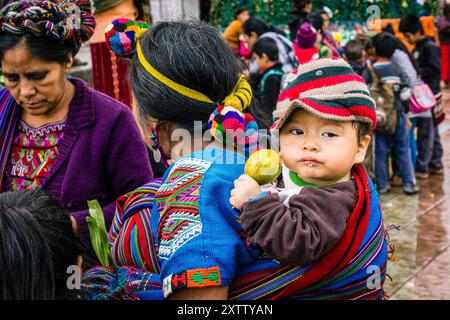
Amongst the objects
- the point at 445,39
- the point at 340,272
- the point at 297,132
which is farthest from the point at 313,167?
the point at 445,39

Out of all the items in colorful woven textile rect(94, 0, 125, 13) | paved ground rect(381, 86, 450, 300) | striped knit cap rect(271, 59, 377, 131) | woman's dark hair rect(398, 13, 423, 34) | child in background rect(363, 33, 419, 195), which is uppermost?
colorful woven textile rect(94, 0, 125, 13)

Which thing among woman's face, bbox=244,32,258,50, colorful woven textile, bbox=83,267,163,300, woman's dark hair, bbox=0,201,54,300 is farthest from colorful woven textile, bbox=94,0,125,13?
woman's dark hair, bbox=0,201,54,300

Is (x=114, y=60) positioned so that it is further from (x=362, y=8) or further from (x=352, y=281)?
(x=362, y=8)

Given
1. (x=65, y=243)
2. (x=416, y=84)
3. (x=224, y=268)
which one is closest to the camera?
(x=224, y=268)

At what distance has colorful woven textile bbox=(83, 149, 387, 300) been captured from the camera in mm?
1630

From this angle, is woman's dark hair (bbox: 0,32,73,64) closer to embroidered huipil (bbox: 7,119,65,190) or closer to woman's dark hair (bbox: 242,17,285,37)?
embroidered huipil (bbox: 7,119,65,190)

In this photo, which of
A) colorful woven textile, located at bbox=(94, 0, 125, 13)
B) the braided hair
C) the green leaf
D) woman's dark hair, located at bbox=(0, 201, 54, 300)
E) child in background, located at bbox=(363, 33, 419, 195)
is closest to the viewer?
woman's dark hair, located at bbox=(0, 201, 54, 300)

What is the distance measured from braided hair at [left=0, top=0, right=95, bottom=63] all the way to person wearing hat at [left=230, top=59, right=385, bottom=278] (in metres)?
1.14

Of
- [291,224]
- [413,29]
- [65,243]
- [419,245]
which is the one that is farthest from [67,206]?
[413,29]

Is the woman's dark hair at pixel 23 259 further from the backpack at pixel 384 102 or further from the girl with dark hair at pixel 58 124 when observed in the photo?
the backpack at pixel 384 102

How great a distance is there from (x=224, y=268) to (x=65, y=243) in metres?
0.49

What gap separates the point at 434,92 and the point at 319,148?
6.71 metres

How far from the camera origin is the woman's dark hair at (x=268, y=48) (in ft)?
22.0
